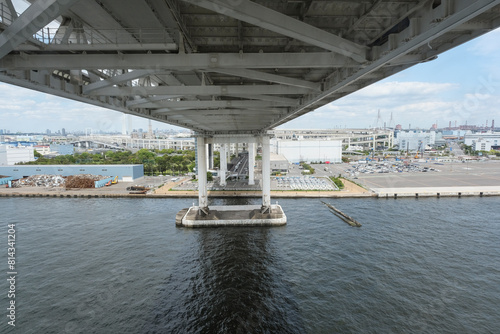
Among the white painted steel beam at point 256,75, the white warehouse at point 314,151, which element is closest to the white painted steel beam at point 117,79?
the white painted steel beam at point 256,75

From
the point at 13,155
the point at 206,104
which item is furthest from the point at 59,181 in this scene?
the point at 206,104

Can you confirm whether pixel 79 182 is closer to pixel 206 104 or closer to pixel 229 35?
pixel 206 104

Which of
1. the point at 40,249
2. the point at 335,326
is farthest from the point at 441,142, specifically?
the point at 40,249

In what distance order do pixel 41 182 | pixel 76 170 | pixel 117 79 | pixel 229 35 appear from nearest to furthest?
pixel 229 35, pixel 117 79, pixel 41 182, pixel 76 170

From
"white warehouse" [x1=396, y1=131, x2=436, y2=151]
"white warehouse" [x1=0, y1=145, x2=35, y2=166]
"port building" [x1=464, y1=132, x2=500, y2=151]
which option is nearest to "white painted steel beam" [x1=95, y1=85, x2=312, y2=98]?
"white warehouse" [x1=0, y1=145, x2=35, y2=166]

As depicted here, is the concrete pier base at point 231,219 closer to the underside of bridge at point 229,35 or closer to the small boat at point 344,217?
the small boat at point 344,217

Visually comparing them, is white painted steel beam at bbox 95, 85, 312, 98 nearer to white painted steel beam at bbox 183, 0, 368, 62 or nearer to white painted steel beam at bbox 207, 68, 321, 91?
white painted steel beam at bbox 207, 68, 321, 91

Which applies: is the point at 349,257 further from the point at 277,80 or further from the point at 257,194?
the point at 257,194

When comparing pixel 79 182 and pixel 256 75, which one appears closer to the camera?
pixel 256 75
